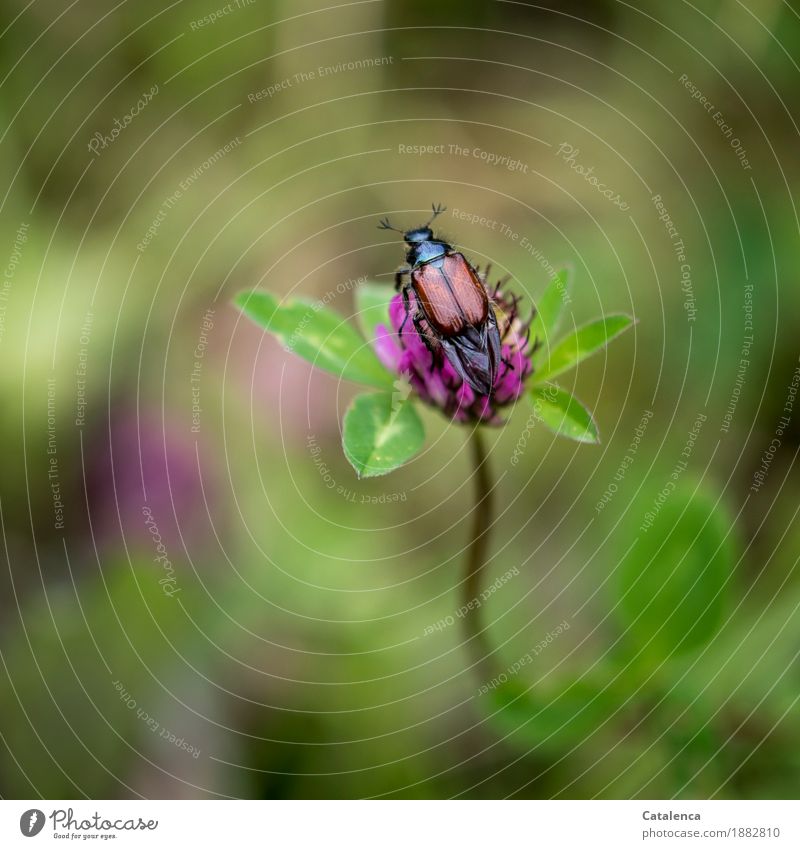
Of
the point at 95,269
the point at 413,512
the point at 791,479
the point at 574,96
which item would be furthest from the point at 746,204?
the point at 95,269

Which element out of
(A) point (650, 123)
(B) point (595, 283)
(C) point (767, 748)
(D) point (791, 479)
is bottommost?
(C) point (767, 748)

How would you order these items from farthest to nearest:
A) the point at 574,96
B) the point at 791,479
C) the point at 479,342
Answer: the point at 574,96 < the point at 791,479 < the point at 479,342

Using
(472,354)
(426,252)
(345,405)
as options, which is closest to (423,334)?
(472,354)

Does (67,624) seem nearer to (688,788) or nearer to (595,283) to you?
(688,788)

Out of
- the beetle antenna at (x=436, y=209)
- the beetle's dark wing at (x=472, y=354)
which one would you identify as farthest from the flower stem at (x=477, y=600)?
the beetle antenna at (x=436, y=209)

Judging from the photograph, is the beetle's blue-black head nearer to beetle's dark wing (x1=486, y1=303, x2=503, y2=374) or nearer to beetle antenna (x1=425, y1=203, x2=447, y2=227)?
beetle's dark wing (x1=486, y1=303, x2=503, y2=374)

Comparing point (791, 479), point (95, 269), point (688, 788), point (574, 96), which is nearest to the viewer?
point (688, 788)
